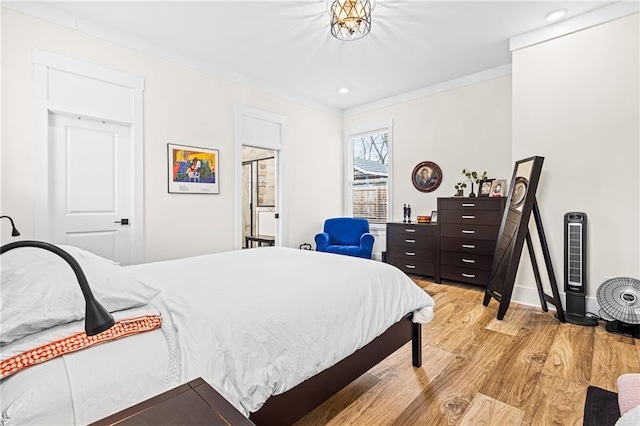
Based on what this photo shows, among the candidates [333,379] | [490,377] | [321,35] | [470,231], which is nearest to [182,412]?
[333,379]

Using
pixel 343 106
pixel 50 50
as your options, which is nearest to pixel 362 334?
pixel 50 50

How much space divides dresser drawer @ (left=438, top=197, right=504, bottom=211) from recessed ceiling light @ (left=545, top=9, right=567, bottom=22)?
1.87 m

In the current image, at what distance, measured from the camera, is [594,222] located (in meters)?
2.89

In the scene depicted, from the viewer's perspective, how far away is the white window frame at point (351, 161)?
5164mm

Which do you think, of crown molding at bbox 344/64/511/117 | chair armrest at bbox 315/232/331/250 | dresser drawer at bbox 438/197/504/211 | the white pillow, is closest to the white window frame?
crown molding at bbox 344/64/511/117

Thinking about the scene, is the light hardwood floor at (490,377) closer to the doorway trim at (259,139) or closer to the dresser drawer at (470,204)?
the dresser drawer at (470,204)

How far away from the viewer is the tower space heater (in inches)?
111

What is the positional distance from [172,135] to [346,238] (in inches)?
112

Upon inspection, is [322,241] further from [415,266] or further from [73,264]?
[73,264]

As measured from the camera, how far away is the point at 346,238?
16.1ft

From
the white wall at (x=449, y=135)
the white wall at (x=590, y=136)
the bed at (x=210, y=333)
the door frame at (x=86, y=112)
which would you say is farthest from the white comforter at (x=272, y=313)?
the white wall at (x=449, y=135)

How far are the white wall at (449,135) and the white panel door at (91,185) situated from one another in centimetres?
379

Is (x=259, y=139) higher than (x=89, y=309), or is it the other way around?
(x=259, y=139)

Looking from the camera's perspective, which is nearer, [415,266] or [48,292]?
[48,292]
